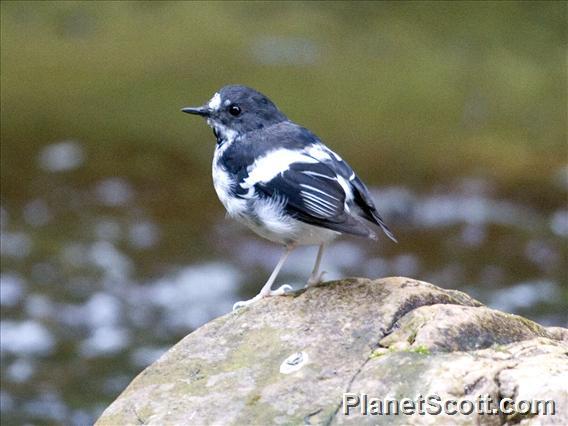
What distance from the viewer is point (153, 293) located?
31.7ft

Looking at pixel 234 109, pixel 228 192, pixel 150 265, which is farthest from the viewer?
pixel 150 265

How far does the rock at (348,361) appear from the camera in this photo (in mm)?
3770

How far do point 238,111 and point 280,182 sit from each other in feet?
1.99

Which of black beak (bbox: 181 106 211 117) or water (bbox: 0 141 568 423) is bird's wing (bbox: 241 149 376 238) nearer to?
black beak (bbox: 181 106 211 117)

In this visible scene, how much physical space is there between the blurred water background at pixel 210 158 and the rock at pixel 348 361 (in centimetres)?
341

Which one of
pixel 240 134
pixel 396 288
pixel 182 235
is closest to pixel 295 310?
pixel 396 288

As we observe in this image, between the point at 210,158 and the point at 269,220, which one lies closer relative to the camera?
the point at 269,220

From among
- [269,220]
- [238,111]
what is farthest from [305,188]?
[238,111]

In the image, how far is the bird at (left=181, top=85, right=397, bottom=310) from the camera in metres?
4.72

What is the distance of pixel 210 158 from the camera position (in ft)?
41.3

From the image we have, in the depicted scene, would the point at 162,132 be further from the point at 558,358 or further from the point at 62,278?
the point at 558,358

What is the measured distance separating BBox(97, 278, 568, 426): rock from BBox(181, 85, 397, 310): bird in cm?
30

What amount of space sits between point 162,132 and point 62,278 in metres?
4.01

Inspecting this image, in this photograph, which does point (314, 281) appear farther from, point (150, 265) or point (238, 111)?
point (150, 265)
